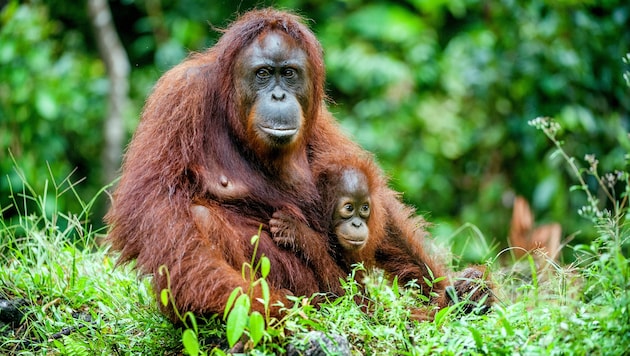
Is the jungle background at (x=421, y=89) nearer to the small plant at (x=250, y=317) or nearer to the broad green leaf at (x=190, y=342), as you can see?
the small plant at (x=250, y=317)

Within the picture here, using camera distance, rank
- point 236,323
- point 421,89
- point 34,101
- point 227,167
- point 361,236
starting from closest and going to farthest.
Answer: point 236,323 → point 227,167 → point 361,236 → point 34,101 → point 421,89

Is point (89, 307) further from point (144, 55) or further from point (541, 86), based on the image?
point (144, 55)

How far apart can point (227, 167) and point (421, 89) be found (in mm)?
5208

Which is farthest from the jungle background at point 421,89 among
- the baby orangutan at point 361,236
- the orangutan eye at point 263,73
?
the orangutan eye at point 263,73

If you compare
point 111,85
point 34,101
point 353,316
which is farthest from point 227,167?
point 111,85

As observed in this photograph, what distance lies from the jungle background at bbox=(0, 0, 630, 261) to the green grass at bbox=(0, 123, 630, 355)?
2.61 meters

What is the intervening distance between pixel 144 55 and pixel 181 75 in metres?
5.66

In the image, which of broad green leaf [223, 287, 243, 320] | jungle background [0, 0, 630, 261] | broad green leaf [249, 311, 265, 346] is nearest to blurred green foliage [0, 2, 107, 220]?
jungle background [0, 0, 630, 261]

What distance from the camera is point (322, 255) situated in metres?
4.03

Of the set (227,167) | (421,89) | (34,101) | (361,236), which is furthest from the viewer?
(421,89)

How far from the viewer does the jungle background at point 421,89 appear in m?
7.47

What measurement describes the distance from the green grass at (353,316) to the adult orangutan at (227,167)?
0.68 ft

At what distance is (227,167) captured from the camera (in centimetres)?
396

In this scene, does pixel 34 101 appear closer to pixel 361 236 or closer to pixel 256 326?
pixel 361 236
